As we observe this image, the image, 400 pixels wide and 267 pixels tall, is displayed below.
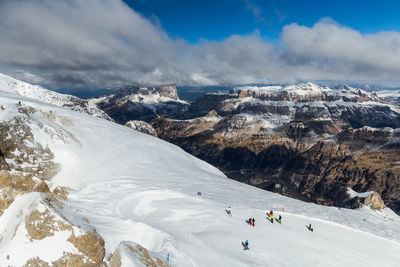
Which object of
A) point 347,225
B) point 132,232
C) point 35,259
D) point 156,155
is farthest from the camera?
point 156,155

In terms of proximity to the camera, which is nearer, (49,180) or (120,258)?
(120,258)

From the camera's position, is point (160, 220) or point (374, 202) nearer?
point (160, 220)

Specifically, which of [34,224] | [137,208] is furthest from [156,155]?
[34,224]

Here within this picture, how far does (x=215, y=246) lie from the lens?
1008 inches

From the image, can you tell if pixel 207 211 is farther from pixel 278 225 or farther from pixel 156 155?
pixel 156 155

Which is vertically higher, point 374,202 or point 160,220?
point 160,220

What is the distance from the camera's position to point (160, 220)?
30.8 metres

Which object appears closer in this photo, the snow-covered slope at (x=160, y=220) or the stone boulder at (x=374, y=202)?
the snow-covered slope at (x=160, y=220)

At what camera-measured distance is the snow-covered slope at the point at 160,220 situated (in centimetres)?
1689

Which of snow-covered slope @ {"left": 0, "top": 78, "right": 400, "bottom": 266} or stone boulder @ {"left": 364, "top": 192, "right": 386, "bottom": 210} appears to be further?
stone boulder @ {"left": 364, "top": 192, "right": 386, "bottom": 210}

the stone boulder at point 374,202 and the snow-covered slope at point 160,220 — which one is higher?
the snow-covered slope at point 160,220

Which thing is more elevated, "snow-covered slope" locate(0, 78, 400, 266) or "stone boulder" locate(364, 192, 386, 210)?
"snow-covered slope" locate(0, 78, 400, 266)

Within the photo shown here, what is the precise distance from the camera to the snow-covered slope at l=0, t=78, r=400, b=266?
16.9 m

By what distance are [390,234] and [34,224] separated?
47.5 m
